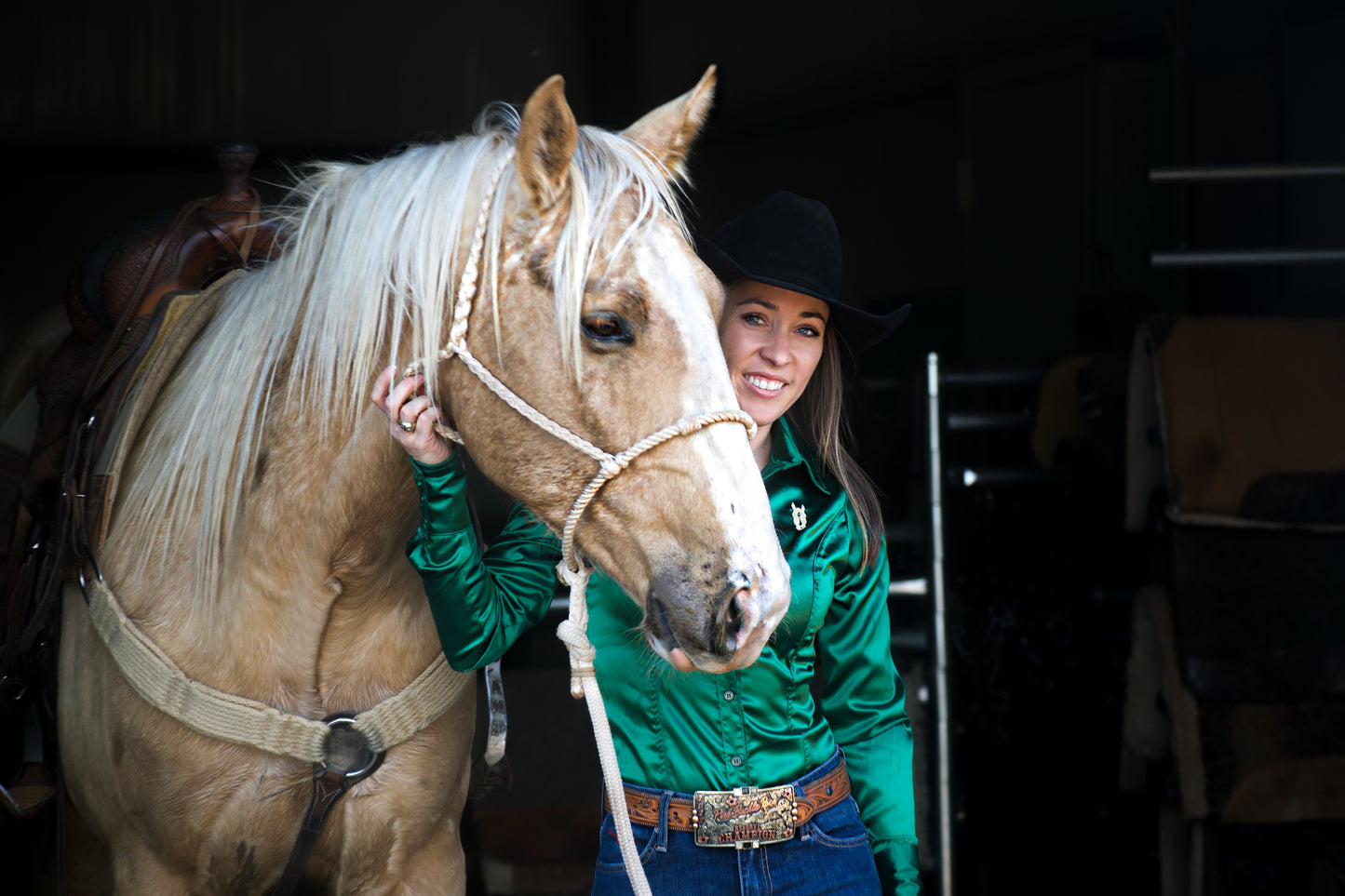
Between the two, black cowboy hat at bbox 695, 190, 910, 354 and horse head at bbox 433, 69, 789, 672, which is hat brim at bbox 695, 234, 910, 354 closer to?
black cowboy hat at bbox 695, 190, 910, 354

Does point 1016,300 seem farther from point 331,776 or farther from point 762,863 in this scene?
point 331,776

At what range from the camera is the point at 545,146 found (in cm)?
108

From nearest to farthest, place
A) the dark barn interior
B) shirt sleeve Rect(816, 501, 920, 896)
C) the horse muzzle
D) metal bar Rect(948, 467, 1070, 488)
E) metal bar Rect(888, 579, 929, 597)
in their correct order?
1. the horse muzzle
2. shirt sleeve Rect(816, 501, 920, 896)
3. the dark barn interior
4. metal bar Rect(888, 579, 929, 597)
5. metal bar Rect(948, 467, 1070, 488)

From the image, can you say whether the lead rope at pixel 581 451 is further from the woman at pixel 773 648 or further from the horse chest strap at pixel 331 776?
the horse chest strap at pixel 331 776

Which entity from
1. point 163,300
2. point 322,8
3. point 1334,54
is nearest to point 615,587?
point 163,300

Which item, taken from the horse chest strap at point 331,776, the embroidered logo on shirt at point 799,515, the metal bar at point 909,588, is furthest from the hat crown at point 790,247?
the metal bar at point 909,588

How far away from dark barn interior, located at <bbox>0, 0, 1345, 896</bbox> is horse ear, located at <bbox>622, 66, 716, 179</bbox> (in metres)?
0.29

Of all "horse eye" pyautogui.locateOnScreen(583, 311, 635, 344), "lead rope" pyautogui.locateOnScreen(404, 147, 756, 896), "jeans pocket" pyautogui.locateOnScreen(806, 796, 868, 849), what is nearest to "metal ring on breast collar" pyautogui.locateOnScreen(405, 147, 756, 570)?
"lead rope" pyautogui.locateOnScreen(404, 147, 756, 896)

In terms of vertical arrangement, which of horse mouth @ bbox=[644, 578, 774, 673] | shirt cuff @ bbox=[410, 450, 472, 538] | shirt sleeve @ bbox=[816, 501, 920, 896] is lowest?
shirt sleeve @ bbox=[816, 501, 920, 896]

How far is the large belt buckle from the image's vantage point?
4.16ft

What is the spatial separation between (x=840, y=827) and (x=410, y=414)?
75 cm

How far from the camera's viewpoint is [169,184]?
587 centimetres

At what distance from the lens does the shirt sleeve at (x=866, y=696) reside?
4.47 feet

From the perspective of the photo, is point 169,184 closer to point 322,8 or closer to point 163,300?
point 322,8
